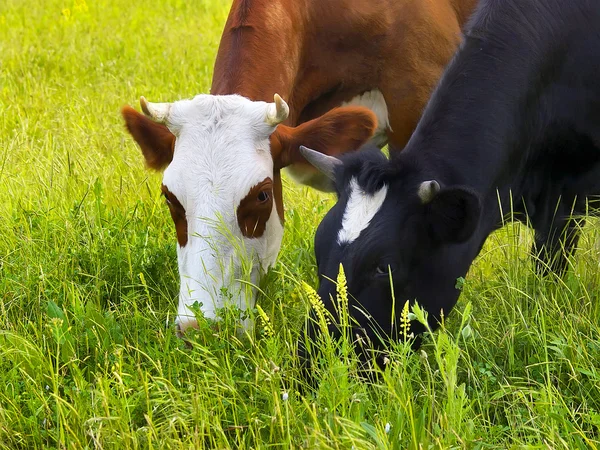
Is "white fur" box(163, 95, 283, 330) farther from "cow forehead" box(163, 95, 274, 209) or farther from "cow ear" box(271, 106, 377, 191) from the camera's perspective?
"cow ear" box(271, 106, 377, 191)

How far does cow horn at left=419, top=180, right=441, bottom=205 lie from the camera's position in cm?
343

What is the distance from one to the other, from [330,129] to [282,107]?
0.37 metres

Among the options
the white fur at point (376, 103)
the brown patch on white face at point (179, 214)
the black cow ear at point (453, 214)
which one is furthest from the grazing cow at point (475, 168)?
the white fur at point (376, 103)

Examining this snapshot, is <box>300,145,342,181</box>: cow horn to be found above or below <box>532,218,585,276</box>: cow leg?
above

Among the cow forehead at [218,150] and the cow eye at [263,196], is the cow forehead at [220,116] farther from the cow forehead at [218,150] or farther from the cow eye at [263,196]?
the cow eye at [263,196]

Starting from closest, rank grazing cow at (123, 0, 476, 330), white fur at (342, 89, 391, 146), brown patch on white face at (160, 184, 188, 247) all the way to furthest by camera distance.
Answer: grazing cow at (123, 0, 476, 330) < brown patch on white face at (160, 184, 188, 247) < white fur at (342, 89, 391, 146)

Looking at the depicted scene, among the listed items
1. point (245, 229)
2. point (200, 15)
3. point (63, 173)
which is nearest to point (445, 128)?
point (245, 229)

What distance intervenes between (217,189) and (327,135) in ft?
2.33

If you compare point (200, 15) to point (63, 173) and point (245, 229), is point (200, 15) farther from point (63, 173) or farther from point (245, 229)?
point (245, 229)

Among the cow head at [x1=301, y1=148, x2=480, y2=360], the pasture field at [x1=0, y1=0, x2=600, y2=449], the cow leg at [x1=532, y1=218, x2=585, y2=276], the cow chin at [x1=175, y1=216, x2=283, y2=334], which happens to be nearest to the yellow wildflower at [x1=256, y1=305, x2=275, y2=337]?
the pasture field at [x1=0, y1=0, x2=600, y2=449]

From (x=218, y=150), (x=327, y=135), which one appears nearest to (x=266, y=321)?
(x=218, y=150)

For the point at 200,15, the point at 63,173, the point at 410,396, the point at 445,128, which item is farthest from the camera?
the point at 200,15

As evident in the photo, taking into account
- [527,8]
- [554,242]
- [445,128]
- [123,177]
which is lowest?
[123,177]

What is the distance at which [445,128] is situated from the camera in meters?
3.78
